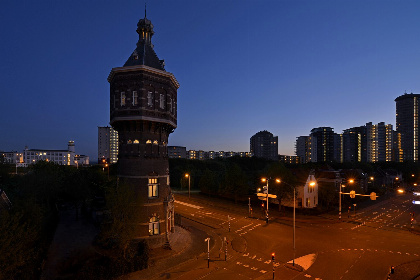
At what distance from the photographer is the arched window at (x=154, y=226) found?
29078 mm

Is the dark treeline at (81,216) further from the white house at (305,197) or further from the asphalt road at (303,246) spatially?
the asphalt road at (303,246)

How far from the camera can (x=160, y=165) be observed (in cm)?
3027

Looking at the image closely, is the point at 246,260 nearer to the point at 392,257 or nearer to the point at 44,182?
the point at 392,257

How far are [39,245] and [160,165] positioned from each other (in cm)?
1332

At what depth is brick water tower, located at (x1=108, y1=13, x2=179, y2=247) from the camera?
2839 cm

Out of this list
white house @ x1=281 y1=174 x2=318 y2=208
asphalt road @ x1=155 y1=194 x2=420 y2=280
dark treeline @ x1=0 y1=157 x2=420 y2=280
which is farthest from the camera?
white house @ x1=281 y1=174 x2=318 y2=208

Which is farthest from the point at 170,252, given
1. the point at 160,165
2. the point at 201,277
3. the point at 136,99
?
the point at 136,99

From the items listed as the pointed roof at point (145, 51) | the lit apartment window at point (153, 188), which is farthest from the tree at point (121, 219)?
the pointed roof at point (145, 51)

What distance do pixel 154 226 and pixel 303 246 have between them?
655 inches

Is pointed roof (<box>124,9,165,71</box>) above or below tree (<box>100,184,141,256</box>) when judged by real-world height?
above

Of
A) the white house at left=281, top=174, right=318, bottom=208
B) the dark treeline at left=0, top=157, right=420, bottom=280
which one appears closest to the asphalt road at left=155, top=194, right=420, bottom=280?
the dark treeline at left=0, top=157, right=420, bottom=280

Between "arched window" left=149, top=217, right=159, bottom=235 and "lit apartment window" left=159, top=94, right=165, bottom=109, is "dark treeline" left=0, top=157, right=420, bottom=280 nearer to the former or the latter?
"arched window" left=149, top=217, right=159, bottom=235

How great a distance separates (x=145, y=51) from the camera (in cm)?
3064

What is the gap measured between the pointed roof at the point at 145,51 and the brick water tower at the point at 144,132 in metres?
0.13
